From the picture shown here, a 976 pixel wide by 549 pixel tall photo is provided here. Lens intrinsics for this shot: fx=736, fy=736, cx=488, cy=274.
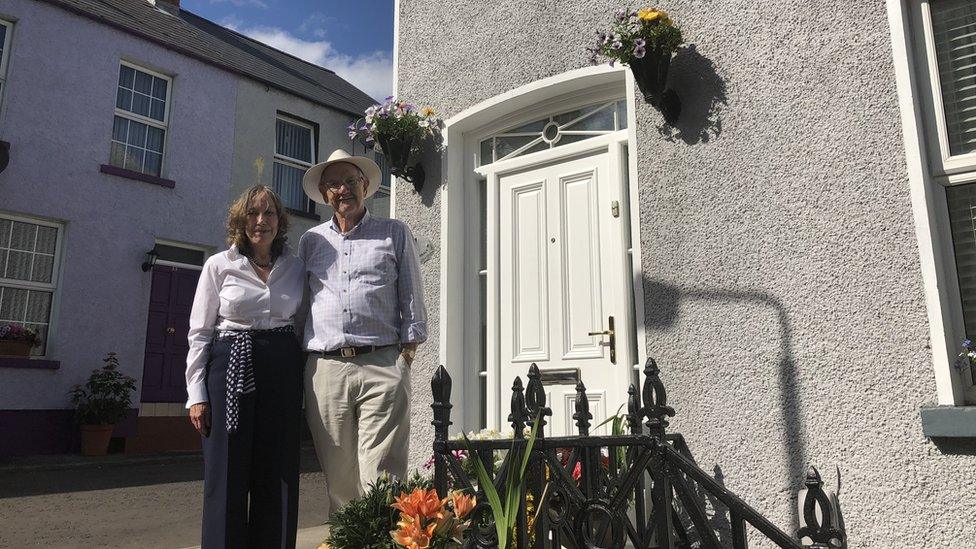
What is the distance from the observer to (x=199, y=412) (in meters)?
2.96

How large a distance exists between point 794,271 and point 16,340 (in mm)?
9170

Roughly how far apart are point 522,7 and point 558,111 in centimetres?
73

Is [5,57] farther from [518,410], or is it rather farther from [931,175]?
[931,175]

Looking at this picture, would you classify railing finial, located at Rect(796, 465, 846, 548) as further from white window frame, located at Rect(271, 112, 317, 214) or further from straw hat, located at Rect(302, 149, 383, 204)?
white window frame, located at Rect(271, 112, 317, 214)

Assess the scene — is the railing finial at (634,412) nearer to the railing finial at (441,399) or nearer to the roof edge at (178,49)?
the railing finial at (441,399)

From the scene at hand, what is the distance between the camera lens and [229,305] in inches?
121

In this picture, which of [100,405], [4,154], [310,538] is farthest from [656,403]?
[4,154]

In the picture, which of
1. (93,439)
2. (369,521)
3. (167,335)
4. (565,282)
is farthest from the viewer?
(167,335)

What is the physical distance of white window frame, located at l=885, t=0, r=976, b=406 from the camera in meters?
3.01

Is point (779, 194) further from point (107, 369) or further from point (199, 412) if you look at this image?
point (107, 369)

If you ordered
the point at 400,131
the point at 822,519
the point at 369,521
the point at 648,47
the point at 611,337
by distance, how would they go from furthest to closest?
the point at 400,131, the point at 611,337, the point at 648,47, the point at 369,521, the point at 822,519

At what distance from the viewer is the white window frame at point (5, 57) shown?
31.3ft

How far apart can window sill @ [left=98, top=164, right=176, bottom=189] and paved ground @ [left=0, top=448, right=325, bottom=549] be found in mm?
3941

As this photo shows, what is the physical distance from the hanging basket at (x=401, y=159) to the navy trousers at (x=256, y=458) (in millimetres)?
2241
